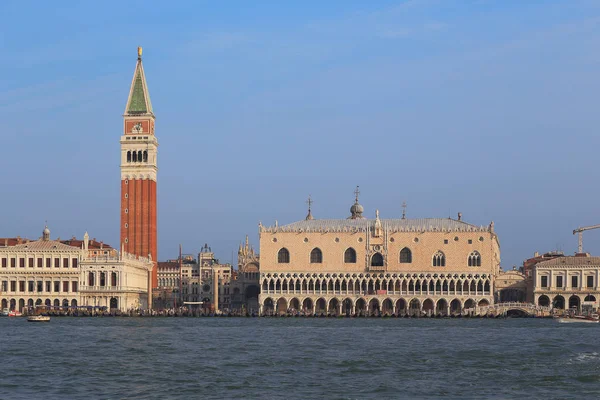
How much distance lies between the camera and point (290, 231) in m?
124

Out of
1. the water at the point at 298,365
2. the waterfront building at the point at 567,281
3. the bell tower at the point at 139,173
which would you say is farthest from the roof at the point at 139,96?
the water at the point at 298,365

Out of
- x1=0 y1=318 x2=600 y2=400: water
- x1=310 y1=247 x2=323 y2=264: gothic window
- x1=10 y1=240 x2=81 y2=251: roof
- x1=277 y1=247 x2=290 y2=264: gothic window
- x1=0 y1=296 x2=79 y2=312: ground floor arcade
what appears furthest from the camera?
x1=277 y1=247 x2=290 y2=264: gothic window

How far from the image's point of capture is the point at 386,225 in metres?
124

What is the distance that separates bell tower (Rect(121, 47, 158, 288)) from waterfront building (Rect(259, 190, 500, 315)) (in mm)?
16490

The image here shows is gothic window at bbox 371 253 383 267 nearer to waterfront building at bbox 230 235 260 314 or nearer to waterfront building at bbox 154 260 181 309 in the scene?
waterfront building at bbox 230 235 260 314

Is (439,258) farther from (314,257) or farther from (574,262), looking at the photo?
(574,262)

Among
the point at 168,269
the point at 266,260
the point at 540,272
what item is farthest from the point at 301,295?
the point at 168,269

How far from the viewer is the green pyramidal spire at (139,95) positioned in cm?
13750

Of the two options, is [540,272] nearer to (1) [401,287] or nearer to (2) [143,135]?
(1) [401,287]

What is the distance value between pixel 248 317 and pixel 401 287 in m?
16.1

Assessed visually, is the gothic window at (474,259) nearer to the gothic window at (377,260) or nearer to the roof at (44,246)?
the gothic window at (377,260)

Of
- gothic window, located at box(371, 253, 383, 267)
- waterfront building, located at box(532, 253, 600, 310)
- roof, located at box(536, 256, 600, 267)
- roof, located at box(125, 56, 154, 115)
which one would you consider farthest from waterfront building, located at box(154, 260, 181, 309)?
roof, located at box(536, 256, 600, 267)

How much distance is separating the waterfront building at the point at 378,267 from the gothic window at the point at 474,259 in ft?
0.33

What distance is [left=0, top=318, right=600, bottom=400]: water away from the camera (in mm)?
42719
